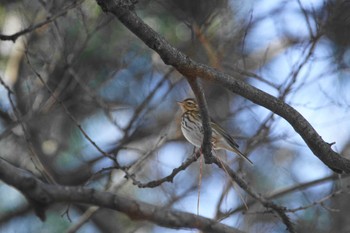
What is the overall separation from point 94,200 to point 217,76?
4.63 ft

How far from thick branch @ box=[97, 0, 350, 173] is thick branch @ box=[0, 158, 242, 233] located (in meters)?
0.96

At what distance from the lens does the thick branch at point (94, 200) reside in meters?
2.20

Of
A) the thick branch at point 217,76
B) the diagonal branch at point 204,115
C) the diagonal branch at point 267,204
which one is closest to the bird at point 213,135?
the diagonal branch at point 267,204

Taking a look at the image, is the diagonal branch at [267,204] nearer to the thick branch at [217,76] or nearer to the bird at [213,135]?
the thick branch at [217,76]

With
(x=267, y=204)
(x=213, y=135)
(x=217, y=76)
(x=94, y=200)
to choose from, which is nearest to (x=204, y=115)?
(x=217, y=76)

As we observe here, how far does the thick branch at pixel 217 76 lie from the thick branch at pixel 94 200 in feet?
3.15

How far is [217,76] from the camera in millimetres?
3512

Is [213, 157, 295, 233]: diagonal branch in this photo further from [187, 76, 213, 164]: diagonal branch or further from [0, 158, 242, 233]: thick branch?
[0, 158, 242, 233]: thick branch

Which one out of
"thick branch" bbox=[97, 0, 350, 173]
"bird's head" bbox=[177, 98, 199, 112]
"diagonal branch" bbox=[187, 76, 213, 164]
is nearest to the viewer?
"thick branch" bbox=[97, 0, 350, 173]

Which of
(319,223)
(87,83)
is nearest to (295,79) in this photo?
(319,223)

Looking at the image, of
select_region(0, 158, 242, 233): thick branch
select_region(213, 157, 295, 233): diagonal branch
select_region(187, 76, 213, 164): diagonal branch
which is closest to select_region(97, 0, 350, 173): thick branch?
select_region(187, 76, 213, 164): diagonal branch

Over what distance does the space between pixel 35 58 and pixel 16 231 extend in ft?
6.45

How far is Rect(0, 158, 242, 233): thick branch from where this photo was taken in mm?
2195

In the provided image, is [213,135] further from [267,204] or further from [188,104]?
[267,204]
